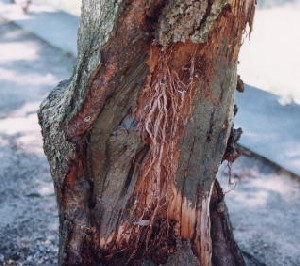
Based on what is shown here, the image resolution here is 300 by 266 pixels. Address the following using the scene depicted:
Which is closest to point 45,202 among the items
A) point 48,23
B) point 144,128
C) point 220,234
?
point 220,234

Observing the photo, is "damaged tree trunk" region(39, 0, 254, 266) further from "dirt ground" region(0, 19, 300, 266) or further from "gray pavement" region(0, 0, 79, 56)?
"gray pavement" region(0, 0, 79, 56)

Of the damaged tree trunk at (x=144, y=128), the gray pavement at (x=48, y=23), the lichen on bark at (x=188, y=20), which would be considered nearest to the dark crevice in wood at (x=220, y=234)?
the damaged tree trunk at (x=144, y=128)

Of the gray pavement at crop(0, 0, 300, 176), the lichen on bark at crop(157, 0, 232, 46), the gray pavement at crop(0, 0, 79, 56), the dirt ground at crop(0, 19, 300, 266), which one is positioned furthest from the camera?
the gray pavement at crop(0, 0, 79, 56)

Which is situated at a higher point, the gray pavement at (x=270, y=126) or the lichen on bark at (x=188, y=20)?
the lichen on bark at (x=188, y=20)

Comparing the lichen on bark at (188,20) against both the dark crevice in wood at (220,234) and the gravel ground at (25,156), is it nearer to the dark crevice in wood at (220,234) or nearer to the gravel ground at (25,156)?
the dark crevice in wood at (220,234)

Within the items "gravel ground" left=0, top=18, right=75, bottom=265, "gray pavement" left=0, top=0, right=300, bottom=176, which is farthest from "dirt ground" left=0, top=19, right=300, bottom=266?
"gray pavement" left=0, top=0, right=300, bottom=176

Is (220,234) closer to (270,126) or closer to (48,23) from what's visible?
(270,126)

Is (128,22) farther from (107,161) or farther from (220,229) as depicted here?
(220,229)
